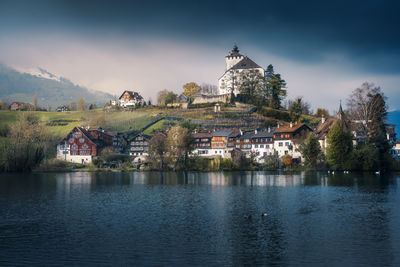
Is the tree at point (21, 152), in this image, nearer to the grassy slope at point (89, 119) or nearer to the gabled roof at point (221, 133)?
the grassy slope at point (89, 119)

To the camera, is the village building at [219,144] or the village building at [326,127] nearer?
the village building at [326,127]

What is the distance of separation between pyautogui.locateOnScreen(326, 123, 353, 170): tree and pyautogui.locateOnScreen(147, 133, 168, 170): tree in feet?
135

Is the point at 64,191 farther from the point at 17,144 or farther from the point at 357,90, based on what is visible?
the point at 357,90

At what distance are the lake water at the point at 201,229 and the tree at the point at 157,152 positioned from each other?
49.4 metres

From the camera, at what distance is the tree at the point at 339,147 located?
87.8m

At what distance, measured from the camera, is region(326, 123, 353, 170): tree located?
87.8 meters

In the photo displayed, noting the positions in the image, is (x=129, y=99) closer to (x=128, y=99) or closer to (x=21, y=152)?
(x=128, y=99)

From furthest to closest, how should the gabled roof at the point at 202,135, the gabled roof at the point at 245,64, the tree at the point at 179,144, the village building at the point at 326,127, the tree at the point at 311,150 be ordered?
the gabled roof at the point at 245,64, the gabled roof at the point at 202,135, the tree at the point at 179,144, the village building at the point at 326,127, the tree at the point at 311,150

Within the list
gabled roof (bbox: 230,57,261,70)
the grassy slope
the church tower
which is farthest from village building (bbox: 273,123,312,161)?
the church tower

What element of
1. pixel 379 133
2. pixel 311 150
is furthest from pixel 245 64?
pixel 379 133

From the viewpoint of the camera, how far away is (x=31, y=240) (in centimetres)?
2802

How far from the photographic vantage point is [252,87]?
156m

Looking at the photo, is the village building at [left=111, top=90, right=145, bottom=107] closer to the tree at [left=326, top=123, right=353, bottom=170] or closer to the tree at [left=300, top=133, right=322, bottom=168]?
the tree at [left=300, top=133, right=322, bottom=168]

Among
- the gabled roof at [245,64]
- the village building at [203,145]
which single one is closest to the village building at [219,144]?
the village building at [203,145]
